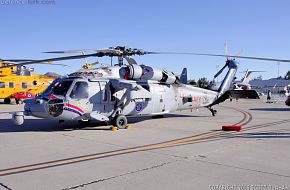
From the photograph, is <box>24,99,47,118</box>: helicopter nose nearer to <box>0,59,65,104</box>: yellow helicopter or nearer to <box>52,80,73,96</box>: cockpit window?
<box>52,80,73,96</box>: cockpit window

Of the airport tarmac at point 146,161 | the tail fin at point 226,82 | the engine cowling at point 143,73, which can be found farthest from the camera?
the tail fin at point 226,82

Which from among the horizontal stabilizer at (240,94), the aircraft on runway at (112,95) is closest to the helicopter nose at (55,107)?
the aircraft on runway at (112,95)

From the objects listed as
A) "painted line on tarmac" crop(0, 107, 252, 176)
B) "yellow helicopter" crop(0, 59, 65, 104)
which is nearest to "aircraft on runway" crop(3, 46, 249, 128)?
"painted line on tarmac" crop(0, 107, 252, 176)

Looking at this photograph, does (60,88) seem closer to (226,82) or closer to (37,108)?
(37,108)

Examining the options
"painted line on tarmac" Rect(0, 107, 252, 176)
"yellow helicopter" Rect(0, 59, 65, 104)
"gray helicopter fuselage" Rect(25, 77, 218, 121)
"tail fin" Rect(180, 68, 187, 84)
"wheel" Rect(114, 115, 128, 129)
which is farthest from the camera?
"yellow helicopter" Rect(0, 59, 65, 104)

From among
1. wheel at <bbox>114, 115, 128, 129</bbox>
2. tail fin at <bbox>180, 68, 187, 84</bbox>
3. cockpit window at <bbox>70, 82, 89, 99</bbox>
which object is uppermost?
tail fin at <bbox>180, 68, 187, 84</bbox>

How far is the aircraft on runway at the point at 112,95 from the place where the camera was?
423 inches

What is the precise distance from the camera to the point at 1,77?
28453mm

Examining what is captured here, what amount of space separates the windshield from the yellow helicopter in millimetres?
18996

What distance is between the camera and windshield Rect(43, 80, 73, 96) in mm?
11109

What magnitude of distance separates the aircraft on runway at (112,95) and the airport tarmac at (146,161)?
119cm

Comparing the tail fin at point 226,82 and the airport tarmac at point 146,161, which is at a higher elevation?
the tail fin at point 226,82

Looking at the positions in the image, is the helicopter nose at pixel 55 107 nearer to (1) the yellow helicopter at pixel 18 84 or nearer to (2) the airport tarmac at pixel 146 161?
(2) the airport tarmac at pixel 146 161

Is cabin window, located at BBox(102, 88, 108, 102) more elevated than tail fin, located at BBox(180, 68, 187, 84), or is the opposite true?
tail fin, located at BBox(180, 68, 187, 84)
